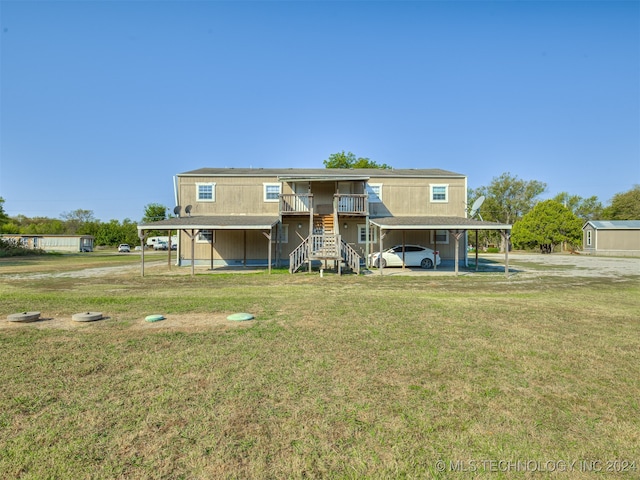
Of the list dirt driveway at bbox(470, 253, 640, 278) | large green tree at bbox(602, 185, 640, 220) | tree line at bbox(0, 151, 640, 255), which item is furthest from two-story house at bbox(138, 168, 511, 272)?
large green tree at bbox(602, 185, 640, 220)

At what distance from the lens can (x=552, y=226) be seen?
43.7 meters

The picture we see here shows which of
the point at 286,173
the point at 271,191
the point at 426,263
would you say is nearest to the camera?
the point at 426,263

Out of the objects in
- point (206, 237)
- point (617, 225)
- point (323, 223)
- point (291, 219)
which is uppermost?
point (617, 225)

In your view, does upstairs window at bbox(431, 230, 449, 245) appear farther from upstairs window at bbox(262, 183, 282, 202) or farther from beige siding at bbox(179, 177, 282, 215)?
beige siding at bbox(179, 177, 282, 215)

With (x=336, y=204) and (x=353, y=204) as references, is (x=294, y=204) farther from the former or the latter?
(x=353, y=204)

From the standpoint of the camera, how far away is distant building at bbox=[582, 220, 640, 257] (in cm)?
4053

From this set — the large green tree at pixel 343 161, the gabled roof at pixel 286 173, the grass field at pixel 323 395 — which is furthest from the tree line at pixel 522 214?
the grass field at pixel 323 395

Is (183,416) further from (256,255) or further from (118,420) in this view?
(256,255)

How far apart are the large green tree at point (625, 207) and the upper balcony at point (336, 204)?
56.6 metres

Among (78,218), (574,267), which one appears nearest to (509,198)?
(574,267)

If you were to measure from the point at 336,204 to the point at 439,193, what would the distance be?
740cm

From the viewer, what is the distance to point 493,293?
37.1 ft

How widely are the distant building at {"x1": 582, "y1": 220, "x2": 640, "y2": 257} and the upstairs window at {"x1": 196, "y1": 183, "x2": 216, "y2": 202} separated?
4311 cm

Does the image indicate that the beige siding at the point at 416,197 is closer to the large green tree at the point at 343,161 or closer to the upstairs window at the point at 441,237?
the upstairs window at the point at 441,237
